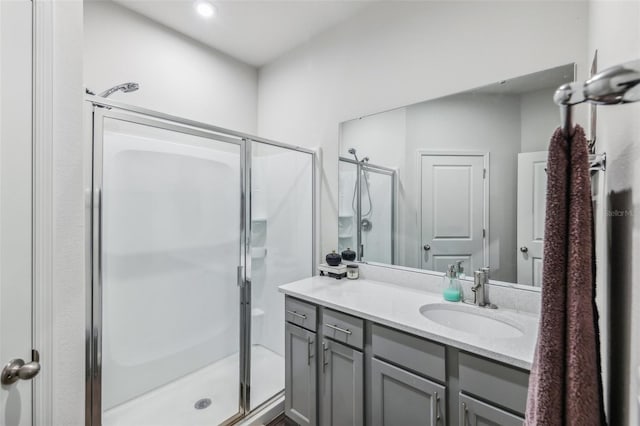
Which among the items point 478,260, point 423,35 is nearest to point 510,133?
point 478,260

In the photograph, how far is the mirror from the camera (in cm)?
136

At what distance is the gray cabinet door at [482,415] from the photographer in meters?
0.92

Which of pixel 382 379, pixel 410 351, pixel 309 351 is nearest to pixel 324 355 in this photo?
pixel 309 351

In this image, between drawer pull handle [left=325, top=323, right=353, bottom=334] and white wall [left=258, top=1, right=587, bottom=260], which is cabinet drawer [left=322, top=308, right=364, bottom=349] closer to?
drawer pull handle [left=325, top=323, right=353, bottom=334]

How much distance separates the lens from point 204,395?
1.88 meters

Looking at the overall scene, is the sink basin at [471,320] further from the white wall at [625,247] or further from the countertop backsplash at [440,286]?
the white wall at [625,247]

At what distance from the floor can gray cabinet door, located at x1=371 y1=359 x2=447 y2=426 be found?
0.97 meters

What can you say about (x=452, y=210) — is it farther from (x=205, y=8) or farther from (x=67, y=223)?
(x=205, y=8)

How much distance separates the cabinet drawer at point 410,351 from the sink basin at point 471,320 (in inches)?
9.8

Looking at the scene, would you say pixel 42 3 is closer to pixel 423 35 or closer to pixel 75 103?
pixel 75 103

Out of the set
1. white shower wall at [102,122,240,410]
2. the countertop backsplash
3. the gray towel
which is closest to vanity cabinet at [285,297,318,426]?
white shower wall at [102,122,240,410]

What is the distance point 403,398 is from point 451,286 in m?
0.60

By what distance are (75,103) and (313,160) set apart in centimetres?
155

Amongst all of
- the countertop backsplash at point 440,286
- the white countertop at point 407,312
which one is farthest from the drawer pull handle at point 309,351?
the countertop backsplash at point 440,286
